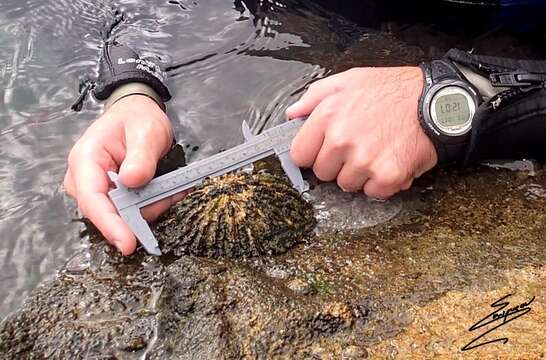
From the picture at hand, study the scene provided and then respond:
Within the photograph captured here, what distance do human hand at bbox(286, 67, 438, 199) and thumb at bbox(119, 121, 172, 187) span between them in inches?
28.5

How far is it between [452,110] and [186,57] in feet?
8.41

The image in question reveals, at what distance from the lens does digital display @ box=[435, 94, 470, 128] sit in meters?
3.36

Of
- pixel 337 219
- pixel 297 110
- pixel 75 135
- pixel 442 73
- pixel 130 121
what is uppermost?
pixel 442 73

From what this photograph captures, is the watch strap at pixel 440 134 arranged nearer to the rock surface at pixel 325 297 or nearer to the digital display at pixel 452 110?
the digital display at pixel 452 110

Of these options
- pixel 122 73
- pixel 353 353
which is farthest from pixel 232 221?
pixel 122 73

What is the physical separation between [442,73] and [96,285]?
2081 millimetres

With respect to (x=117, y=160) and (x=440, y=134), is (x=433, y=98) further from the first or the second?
(x=117, y=160)

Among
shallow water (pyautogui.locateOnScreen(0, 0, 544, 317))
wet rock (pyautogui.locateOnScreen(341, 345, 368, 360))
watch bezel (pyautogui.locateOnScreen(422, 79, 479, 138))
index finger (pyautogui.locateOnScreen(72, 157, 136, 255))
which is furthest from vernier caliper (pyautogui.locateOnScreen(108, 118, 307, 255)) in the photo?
wet rock (pyautogui.locateOnScreen(341, 345, 368, 360))

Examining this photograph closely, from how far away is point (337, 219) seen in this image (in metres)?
3.33

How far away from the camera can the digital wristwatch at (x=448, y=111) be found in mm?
3340

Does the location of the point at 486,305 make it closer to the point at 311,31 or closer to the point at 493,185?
the point at 493,185

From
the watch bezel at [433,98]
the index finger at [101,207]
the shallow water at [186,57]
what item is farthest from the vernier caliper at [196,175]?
the shallow water at [186,57]

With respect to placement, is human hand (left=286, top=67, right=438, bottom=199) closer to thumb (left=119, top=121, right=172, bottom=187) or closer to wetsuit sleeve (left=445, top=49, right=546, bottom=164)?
wetsuit sleeve (left=445, top=49, right=546, bottom=164)

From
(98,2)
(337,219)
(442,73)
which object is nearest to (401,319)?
(337,219)
